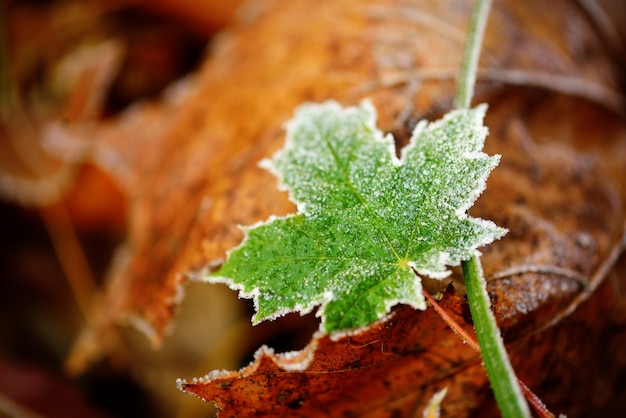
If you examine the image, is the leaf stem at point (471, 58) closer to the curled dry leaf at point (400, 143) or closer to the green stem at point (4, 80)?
the curled dry leaf at point (400, 143)

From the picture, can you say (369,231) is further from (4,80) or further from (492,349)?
(4,80)

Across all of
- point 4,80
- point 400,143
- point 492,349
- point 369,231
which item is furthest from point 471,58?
point 4,80

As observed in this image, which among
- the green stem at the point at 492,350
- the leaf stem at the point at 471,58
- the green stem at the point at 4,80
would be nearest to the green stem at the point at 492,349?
the green stem at the point at 492,350

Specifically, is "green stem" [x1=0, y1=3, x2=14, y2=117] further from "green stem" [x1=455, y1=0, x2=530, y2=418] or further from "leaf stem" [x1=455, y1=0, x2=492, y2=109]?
"green stem" [x1=455, y1=0, x2=530, y2=418]

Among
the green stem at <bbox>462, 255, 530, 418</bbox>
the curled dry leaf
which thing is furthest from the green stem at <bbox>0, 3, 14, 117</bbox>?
the green stem at <bbox>462, 255, 530, 418</bbox>

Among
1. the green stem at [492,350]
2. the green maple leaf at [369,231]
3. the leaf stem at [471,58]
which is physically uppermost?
the leaf stem at [471,58]
